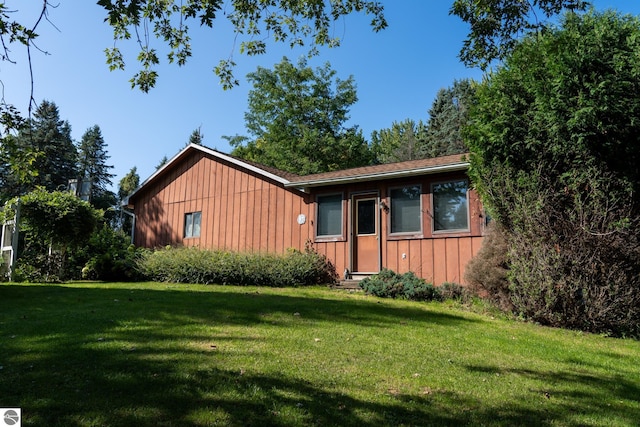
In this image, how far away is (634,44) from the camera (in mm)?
5590

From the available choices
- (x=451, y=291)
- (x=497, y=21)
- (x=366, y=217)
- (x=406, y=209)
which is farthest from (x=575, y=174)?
(x=366, y=217)

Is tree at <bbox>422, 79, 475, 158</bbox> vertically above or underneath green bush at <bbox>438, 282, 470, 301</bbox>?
above

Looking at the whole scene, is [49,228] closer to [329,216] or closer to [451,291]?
[329,216]

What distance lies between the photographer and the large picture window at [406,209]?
10062 mm

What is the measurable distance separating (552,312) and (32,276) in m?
12.2

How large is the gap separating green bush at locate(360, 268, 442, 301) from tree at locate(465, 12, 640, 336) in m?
2.15

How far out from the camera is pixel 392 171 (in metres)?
10.2

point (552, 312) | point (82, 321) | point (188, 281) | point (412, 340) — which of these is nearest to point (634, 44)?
point (552, 312)

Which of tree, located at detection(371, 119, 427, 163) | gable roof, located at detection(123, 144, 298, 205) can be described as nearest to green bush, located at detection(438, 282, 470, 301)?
gable roof, located at detection(123, 144, 298, 205)

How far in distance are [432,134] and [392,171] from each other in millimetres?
34473

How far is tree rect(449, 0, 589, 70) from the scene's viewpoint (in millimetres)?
5520

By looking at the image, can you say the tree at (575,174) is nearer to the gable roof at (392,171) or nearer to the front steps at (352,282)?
the gable roof at (392,171)

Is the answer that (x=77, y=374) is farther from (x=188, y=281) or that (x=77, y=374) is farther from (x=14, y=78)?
(x=188, y=281)

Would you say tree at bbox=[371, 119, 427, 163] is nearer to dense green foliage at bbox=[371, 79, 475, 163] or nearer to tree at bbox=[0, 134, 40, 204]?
dense green foliage at bbox=[371, 79, 475, 163]
